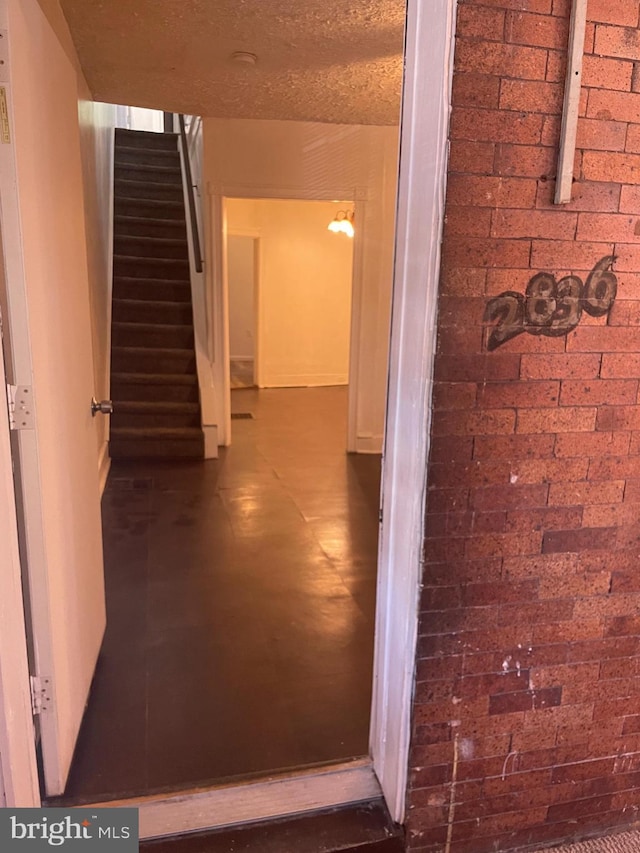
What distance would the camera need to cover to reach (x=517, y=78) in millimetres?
1289

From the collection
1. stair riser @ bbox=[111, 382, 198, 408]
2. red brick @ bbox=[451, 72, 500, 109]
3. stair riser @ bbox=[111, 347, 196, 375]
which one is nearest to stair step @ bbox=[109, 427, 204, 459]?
stair riser @ bbox=[111, 382, 198, 408]

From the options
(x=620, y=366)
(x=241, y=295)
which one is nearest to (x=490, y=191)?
(x=620, y=366)

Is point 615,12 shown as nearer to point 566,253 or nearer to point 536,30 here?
point 536,30

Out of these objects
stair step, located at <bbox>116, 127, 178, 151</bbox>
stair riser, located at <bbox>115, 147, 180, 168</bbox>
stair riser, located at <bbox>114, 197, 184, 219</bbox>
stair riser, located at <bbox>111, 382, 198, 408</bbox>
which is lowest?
stair riser, located at <bbox>111, 382, 198, 408</bbox>

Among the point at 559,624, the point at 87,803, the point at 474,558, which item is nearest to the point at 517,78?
the point at 474,558

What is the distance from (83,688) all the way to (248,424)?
13.9 feet

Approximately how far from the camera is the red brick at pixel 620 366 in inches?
57.7

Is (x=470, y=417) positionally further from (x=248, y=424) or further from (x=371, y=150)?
(x=248, y=424)

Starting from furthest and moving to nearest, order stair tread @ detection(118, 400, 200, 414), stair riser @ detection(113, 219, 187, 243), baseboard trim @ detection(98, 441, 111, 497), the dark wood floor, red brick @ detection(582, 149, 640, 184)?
stair riser @ detection(113, 219, 187, 243)
stair tread @ detection(118, 400, 200, 414)
baseboard trim @ detection(98, 441, 111, 497)
the dark wood floor
red brick @ detection(582, 149, 640, 184)

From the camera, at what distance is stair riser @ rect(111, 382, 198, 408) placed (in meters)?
5.12

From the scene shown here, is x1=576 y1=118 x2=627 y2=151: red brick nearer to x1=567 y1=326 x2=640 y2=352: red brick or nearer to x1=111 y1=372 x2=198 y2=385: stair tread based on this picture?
x1=567 y1=326 x2=640 y2=352: red brick

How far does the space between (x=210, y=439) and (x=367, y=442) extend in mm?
1260

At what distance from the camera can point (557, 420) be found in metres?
1.46

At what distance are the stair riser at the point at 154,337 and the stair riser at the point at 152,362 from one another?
0.42 ft
